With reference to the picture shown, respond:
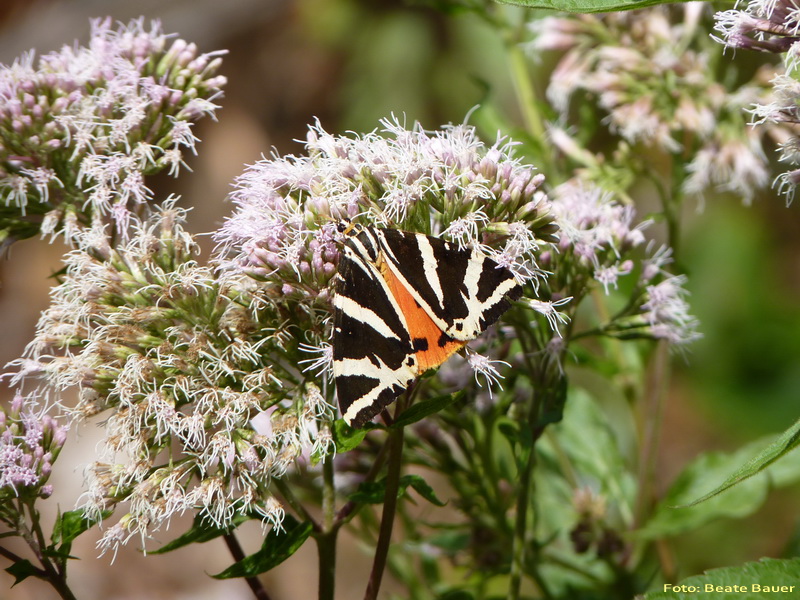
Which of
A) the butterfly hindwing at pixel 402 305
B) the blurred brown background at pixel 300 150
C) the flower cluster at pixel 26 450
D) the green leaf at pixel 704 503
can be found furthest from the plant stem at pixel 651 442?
the blurred brown background at pixel 300 150

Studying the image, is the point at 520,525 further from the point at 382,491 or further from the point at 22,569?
the point at 22,569

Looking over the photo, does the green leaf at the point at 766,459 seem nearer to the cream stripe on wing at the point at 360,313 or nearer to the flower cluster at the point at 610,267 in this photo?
the flower cluster at the point at 610,267

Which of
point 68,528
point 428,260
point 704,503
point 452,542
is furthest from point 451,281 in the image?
point 704,503

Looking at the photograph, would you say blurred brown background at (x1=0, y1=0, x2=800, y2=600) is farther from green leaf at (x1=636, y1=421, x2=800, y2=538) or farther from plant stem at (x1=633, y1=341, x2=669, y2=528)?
plant stem at (x1=633, y1=341, x2=669, y2=528)

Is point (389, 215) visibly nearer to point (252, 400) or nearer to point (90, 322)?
point (252, 400)

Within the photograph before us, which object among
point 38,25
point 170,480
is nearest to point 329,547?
point 170,480

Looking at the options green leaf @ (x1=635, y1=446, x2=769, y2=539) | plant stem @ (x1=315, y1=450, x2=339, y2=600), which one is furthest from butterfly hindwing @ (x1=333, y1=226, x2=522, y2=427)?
green leaf @ (x1=635, y1=446, x2=769, y2=539)
